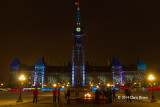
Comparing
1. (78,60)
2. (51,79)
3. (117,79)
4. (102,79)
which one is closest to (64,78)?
(51,79)

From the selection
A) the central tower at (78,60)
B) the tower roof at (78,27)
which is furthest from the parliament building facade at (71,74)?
the tower roof at (78,27)

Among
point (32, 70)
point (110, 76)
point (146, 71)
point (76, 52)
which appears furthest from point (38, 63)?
point (146, 71)

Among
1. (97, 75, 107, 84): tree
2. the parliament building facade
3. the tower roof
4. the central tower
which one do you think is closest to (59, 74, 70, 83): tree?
the parliament building facade

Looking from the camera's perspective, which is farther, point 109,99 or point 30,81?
point 30,81

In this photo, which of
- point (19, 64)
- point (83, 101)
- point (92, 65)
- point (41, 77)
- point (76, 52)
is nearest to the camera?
point (83, 101)

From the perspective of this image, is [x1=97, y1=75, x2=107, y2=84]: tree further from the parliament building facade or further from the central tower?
the central tower

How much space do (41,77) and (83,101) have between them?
110 metres

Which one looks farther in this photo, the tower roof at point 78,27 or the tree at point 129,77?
the tree at point 129,77

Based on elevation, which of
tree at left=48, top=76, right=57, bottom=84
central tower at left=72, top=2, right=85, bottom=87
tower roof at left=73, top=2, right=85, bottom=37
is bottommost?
tree at left=48, top=76, right=57, bottom=84

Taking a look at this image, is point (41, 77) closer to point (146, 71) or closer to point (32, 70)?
point (32, 70)

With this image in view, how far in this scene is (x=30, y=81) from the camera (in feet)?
430

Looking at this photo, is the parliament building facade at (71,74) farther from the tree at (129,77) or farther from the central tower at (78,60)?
the central tower at (78,60)

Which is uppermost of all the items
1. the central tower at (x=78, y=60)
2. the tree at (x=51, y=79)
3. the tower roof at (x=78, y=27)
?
the tower roof at (x=78, y=27)

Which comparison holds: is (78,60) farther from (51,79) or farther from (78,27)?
(51,79)
